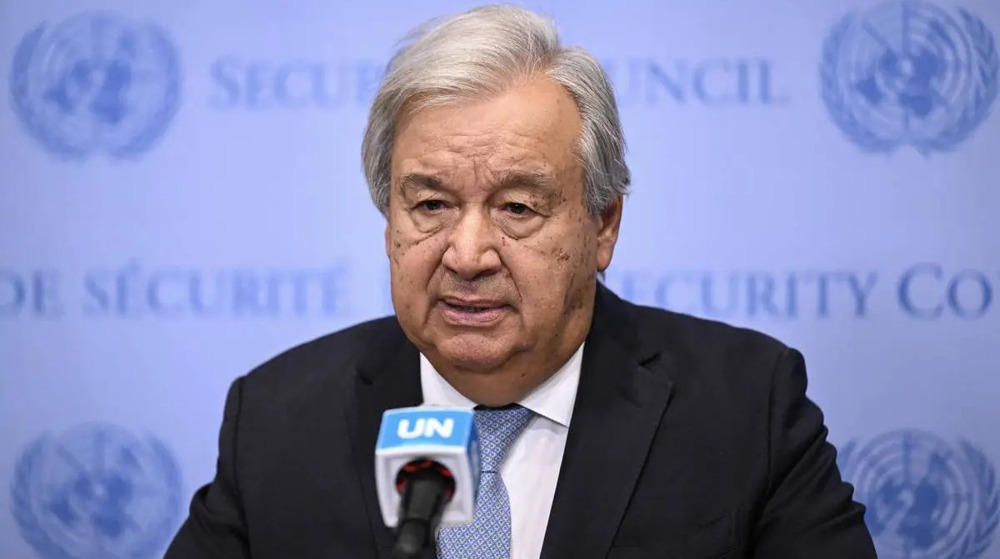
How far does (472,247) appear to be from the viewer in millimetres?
2029

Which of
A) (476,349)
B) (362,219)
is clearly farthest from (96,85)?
(476,349)

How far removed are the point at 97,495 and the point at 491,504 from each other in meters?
1.19

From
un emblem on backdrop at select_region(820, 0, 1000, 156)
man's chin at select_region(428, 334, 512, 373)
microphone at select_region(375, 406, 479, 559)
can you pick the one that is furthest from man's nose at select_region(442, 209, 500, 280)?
un emblem on backdrop at select_region(820, 0, 1000, 156)

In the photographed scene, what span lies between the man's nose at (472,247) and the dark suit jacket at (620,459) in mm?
360

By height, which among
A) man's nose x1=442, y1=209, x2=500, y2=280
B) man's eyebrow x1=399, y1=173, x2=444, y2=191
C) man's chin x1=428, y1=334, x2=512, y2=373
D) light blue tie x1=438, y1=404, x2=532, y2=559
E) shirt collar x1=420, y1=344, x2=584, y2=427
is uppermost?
man's eyebrow x1=399, y1=173, x2=444, y2=191

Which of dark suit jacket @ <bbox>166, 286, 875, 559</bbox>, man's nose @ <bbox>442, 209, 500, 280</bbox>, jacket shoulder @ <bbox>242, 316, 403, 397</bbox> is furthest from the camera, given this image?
jacket shoulder @ <bbox>242, 316, 403, 397</bbox>

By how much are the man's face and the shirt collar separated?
0.11 meters

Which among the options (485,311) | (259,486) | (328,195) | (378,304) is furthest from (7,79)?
(485,311)

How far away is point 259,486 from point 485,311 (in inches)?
22.3

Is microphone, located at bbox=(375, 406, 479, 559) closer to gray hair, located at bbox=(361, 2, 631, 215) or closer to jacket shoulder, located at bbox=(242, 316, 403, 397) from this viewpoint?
gray hair, located at bbox=(361, 2, 631, 215)

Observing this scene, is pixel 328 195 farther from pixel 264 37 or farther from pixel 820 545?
pixel 820 545

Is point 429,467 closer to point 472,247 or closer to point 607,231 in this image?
point 472,247

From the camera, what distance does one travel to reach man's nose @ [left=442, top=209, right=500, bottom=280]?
203 centimetres

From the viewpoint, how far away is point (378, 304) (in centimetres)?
280
